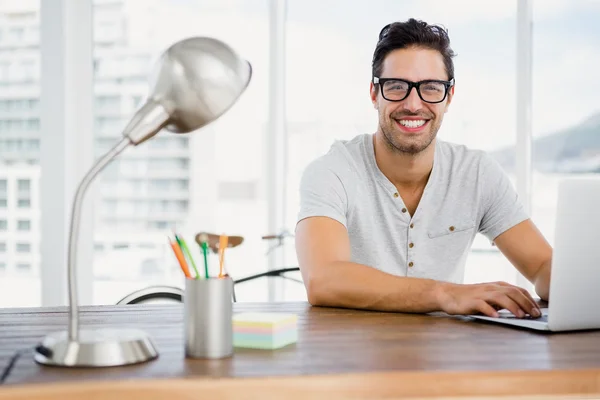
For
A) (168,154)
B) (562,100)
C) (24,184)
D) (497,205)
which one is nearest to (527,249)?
(497,205)

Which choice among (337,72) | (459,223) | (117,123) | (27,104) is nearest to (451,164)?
(459,223)

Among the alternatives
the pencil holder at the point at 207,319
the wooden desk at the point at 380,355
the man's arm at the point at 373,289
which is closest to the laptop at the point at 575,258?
the wooden desk at the point at 380,355

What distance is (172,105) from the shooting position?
43.9 inches

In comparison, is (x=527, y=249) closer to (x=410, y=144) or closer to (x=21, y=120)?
(x=410, y=144)

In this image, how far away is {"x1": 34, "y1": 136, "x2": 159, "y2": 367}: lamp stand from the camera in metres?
1.04

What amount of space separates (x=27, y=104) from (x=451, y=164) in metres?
2.65

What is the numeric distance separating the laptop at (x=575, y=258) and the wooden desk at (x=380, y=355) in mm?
37

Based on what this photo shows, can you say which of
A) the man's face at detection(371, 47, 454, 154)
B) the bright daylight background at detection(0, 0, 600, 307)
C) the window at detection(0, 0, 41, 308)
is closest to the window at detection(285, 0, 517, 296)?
the bright daylight background at detection(0, 0, 600, 307)

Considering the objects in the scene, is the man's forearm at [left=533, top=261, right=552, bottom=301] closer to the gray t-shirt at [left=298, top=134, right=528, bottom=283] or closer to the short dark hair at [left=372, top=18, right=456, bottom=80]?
the gray t-shirt at [left=298, top=134, right=528, bottom=283]

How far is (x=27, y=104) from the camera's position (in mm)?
4082

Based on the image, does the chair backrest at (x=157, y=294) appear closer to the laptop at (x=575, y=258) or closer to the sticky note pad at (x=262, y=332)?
the sticky note pad at (x=262, y=332)

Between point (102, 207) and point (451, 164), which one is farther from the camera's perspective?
point (102, 207)

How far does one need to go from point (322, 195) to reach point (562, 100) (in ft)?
7.59

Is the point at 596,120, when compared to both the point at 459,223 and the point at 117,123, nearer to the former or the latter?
the point at 459,223
